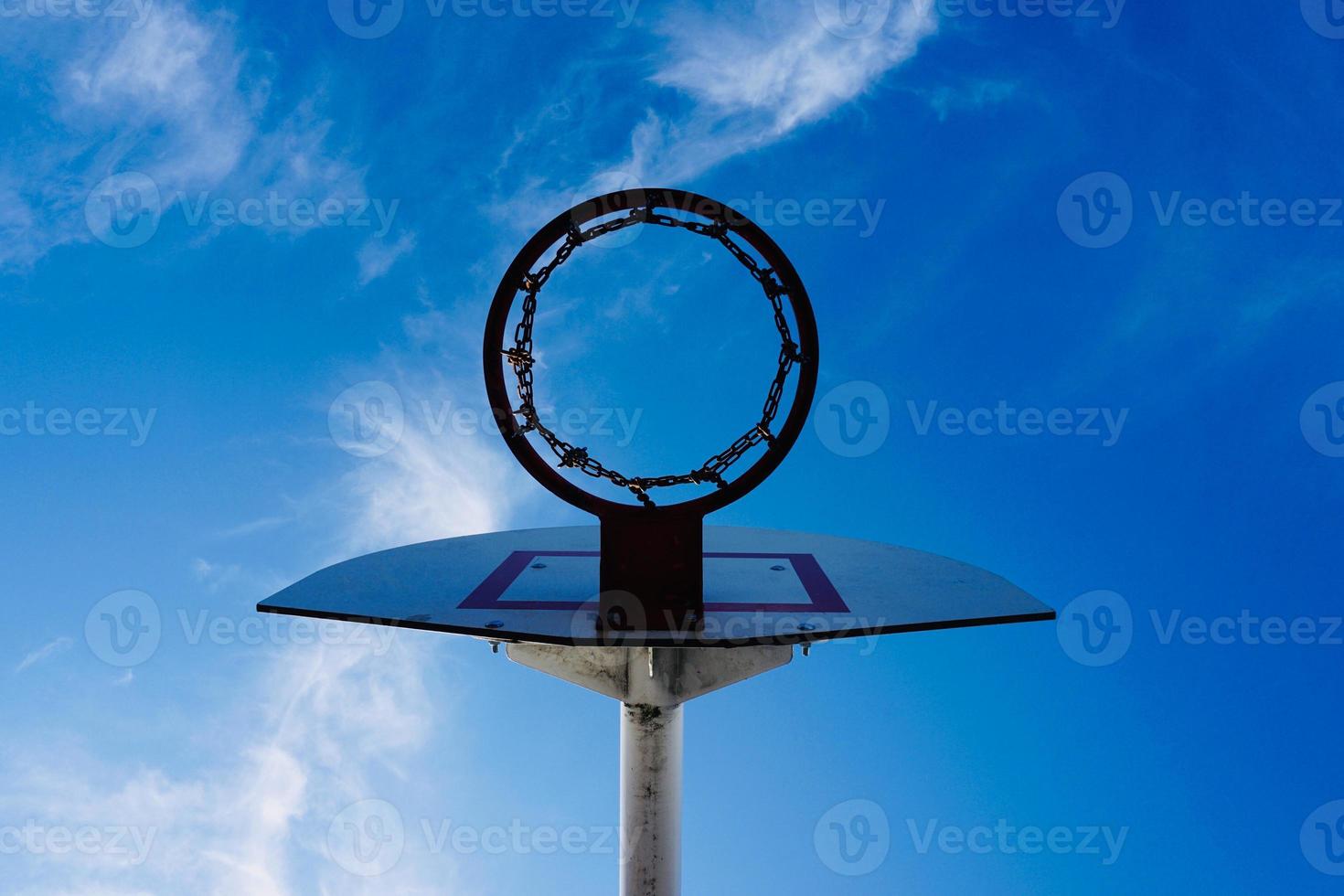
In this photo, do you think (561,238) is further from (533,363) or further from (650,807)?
(650,807)

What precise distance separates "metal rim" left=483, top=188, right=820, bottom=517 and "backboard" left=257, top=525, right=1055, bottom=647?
685 mm

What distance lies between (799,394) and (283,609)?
10.5 feet

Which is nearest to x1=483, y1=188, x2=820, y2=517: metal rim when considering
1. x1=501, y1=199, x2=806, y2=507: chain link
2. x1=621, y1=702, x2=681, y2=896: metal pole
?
x1=501, y1=199, x2=806, y2=507: chain link

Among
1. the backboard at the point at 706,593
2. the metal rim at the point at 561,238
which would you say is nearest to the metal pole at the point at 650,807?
the backboard at the point at 706,593

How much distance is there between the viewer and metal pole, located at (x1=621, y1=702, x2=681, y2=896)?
6.54 metres

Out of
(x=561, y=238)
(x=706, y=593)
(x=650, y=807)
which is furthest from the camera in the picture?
(x=650, y=807)

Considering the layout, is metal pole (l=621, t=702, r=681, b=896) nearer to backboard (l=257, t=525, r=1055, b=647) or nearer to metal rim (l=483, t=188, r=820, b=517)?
backboard (l=257, t=525, r=1055, b=647)

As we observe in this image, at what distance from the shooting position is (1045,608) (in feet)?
17.4

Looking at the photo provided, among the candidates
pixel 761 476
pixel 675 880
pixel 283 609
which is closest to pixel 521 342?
pixel 761 476

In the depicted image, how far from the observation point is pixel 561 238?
5.19m

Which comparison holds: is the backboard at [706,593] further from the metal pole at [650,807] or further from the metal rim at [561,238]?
the metal pole at [650,807]

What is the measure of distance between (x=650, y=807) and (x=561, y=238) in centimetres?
405

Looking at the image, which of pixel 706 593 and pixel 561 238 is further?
pixel 706 593

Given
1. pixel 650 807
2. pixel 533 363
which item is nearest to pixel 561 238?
pixel 533 363
